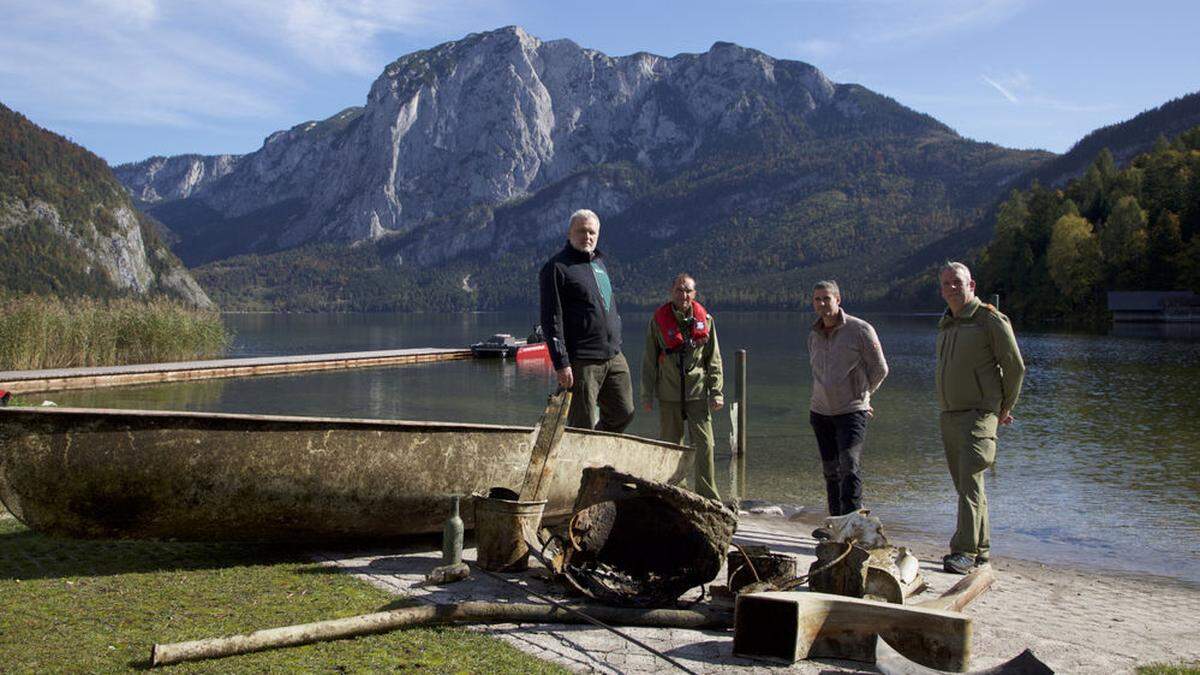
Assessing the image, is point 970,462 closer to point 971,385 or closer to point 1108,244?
point 971,385

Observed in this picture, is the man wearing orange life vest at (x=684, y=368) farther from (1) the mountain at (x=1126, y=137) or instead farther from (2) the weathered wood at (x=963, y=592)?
(1) the mountain at (x=1126, y=137)

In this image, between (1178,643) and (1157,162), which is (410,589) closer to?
(1178,643)

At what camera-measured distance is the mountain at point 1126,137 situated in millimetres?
147625

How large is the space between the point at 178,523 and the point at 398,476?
4.32 ft

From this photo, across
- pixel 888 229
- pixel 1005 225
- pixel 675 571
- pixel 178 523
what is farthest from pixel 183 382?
pixel 888 229

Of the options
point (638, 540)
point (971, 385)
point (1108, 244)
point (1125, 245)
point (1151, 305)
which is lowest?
point (638, 540)

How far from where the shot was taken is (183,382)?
24.3 metres

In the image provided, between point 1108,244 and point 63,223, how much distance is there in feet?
372

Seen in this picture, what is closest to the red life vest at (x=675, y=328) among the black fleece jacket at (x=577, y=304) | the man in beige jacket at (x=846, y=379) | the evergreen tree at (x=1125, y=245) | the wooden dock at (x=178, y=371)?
the black fleece jacket at (x=577, y=304)

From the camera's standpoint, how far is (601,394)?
22.3ft

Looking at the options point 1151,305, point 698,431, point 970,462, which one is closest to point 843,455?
point 970,462

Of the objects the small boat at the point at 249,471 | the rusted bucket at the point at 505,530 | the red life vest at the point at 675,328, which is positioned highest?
the red life vest at the point at 675,328

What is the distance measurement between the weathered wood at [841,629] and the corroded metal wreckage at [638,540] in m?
0.70

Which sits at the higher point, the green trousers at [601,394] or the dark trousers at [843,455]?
the green trousers at [601,394]
